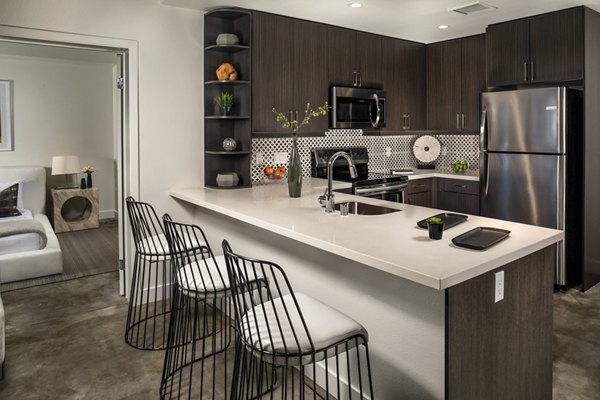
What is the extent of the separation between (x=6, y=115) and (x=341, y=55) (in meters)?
4.45

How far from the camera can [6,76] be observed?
600 centimetres

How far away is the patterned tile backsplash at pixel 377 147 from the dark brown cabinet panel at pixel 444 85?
37cm

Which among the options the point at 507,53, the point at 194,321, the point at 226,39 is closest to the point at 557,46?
the point at 507,53

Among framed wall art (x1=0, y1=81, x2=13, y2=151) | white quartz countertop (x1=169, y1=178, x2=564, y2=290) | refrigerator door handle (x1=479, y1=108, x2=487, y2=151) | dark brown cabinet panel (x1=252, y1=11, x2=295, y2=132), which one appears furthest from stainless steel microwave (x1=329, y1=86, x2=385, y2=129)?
framed wall art (x1=0, y1=81, x2=13, y2=151)

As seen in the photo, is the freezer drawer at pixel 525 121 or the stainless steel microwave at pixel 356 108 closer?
the freezer drawer at pixel 525 121

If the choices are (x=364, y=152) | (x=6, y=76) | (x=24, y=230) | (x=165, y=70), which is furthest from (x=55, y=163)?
(x=364, y=152)

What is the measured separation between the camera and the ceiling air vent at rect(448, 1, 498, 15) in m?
3.64

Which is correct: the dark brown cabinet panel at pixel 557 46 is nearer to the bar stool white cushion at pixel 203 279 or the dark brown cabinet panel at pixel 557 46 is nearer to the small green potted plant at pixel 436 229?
the small green potted plant at pixel 436 229

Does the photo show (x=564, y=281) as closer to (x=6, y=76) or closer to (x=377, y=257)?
(x=377, y=257)

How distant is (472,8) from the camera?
374 centimetres

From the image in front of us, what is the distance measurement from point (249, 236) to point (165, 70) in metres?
1.55

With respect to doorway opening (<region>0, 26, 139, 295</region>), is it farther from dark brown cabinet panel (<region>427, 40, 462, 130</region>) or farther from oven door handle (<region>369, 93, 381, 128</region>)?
dark brown cabinet panel (<region>427, 40, 462, 130</region>)

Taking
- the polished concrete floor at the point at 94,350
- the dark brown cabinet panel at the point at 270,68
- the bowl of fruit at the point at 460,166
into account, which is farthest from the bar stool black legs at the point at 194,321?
the bowl of fruit at the point at 460,166

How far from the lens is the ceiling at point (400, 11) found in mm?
3586
